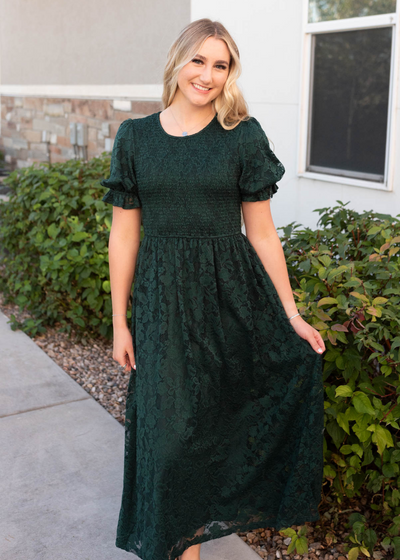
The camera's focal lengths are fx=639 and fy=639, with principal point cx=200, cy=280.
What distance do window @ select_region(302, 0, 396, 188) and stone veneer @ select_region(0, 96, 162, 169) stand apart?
2.02m

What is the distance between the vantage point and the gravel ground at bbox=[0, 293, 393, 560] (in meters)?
2.40

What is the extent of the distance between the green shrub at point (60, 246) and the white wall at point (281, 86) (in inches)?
48.3

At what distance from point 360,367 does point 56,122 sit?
282 inches

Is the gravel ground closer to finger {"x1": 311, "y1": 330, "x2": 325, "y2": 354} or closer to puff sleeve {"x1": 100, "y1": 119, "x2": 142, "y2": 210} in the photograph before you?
finger {"x1": 311, "y1": 330, "x2": 325, "y2": 354}

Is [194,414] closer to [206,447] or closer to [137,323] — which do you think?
[206,447]

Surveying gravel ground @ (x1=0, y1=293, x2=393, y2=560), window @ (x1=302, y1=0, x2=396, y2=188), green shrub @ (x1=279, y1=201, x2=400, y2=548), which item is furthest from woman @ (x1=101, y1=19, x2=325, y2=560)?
window @ (x1=302, y1=0, x2=396, y2=188)

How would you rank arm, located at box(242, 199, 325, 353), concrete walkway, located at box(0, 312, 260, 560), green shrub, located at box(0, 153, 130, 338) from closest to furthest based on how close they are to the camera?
arm, located at box(242, 199, 325, 353) < concrete walkway, located at box(0, 312, 260, 560) < green shrub, located at box(0, 153, 130, 338)

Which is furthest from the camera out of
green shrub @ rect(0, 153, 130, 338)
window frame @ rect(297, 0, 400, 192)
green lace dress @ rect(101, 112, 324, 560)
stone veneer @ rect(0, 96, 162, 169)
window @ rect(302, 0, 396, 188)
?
stone veneer @ rect(0, 96, 162, 169)

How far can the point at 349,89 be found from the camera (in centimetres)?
391

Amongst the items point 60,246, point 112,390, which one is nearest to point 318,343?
point 112,390

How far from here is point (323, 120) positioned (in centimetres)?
412

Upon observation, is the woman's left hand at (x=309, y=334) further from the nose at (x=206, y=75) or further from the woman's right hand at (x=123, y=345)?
the nose at (x=206, y=75)

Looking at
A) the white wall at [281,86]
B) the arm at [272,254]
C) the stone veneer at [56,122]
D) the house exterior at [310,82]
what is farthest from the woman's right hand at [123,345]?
the stone veneer at [56,122]

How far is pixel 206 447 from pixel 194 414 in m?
0.15
